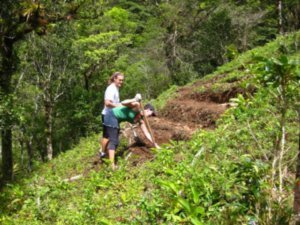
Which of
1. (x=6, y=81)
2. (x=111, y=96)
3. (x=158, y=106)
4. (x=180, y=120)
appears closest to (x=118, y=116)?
(x=111, y=96)

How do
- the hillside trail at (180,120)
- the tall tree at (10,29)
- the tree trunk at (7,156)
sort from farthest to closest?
the tree trunk at (7,156) → the tall tree at (10,29) → the hillside trail at (180,120)

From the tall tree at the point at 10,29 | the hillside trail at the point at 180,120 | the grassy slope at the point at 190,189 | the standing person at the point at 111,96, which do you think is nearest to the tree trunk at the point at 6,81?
the tall tree at the point at 10,29

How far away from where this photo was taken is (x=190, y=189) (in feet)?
15.5

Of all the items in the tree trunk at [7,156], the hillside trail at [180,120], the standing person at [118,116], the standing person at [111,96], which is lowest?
the tree trunk at [7,156]

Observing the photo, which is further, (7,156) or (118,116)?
(7,156)

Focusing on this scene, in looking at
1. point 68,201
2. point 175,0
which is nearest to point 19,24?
point 68,201

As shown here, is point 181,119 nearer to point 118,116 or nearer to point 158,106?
point 158,106

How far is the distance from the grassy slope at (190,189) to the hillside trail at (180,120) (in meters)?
0.83

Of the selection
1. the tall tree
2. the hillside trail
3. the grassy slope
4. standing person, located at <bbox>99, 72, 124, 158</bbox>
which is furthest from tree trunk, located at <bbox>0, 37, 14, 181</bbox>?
standing person, located at <bbox>99, 72, 124, 158</bbox>

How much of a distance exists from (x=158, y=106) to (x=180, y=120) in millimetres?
2583

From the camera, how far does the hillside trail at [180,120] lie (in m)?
8.39

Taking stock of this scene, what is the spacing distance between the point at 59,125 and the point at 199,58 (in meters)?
10.4

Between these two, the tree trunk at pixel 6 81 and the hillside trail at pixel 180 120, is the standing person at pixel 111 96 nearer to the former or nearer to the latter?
the hillside trail at pixel 180 120

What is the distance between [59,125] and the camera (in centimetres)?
2830
